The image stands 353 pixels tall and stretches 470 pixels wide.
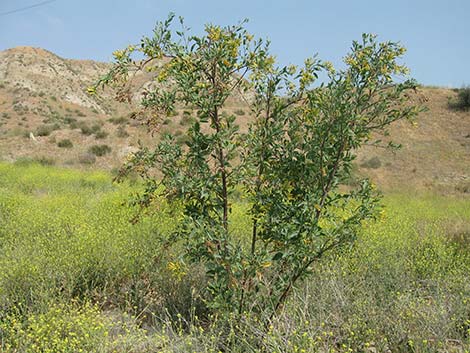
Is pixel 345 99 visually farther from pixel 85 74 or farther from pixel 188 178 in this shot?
pixel 85 74

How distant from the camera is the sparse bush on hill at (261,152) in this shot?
139 inches

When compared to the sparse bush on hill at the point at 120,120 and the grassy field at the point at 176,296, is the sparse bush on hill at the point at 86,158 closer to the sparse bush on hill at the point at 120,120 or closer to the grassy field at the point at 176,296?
the sparse bush on hill at the point at 120,120

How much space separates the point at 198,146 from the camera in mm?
3639

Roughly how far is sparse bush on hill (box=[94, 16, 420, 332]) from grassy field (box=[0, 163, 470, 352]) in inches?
11.5

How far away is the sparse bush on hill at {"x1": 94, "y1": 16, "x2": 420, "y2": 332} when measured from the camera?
354cm

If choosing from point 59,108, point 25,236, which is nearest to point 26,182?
point 25,236

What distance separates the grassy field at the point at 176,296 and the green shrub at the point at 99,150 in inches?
548

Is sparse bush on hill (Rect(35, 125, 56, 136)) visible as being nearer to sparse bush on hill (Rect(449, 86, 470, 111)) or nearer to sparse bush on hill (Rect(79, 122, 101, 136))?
sparse bush on hill (Rect(79, 122, 101, 136))

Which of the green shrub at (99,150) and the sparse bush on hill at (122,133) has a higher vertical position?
the sparse bush on hill at (122,133)

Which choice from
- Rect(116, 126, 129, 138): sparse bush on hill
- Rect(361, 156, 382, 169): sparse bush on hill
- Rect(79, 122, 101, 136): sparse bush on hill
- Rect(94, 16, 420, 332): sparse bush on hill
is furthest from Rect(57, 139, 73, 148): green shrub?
Rect(94, 16, 420, 332): sparse bush on hill

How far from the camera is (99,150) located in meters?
21.4

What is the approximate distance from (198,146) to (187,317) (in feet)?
6.19

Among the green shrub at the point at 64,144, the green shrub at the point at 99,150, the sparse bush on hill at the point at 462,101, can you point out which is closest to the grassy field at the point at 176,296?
the green shrub at the point at 99,150

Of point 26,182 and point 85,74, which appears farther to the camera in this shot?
point 85,74
